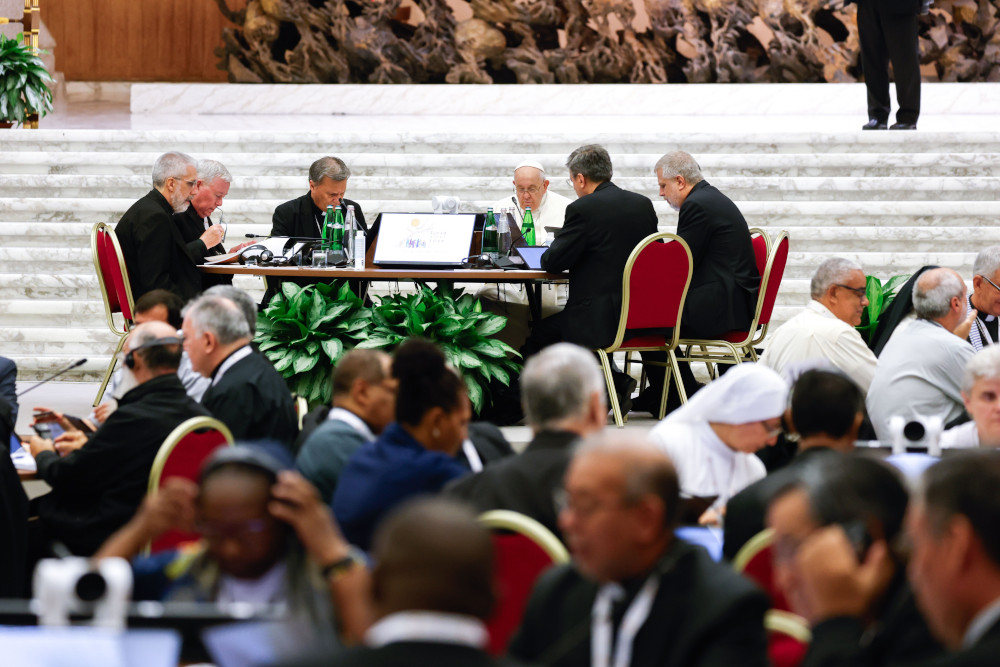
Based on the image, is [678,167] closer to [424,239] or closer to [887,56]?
[424,239]

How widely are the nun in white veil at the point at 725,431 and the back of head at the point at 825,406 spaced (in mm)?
268

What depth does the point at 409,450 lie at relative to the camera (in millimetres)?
2568

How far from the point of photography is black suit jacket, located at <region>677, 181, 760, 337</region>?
5988 mm

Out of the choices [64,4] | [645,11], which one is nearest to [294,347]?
[645,11]

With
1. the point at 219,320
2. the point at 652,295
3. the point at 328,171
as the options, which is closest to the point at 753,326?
the point at 652,295

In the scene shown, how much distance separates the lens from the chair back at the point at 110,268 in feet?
18.9

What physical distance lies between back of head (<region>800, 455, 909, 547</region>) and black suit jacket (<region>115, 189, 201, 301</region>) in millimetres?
4542

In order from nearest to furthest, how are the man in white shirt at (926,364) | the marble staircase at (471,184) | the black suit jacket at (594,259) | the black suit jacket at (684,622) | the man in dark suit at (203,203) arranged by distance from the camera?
the black suit jacket at (684,622) < the man in white shirt at (926,364) < the black suit jacket at (594,259) < the man in dark suit at (203,203) < the marble staircase at (471,184)

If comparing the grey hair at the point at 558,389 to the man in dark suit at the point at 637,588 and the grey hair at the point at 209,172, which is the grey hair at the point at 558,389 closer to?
the man in dark suit at the point at 637,588

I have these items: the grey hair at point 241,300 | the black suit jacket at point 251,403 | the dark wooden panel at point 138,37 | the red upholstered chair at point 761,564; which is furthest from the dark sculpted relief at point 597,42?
the red upholstered chair at point 761,564

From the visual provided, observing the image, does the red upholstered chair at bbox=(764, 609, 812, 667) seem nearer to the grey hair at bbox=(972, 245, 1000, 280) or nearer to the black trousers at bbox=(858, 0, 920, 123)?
the grey hair at bbox=(972, 245, 1000, 280)

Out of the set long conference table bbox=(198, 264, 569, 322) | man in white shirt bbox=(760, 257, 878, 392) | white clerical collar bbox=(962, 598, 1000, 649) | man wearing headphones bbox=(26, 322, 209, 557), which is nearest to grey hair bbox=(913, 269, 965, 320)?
man in white shirt bbox=(760, 257, 878, 392)

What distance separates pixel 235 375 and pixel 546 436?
1.44 metres

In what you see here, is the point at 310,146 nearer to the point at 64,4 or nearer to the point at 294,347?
the point at 294,347
